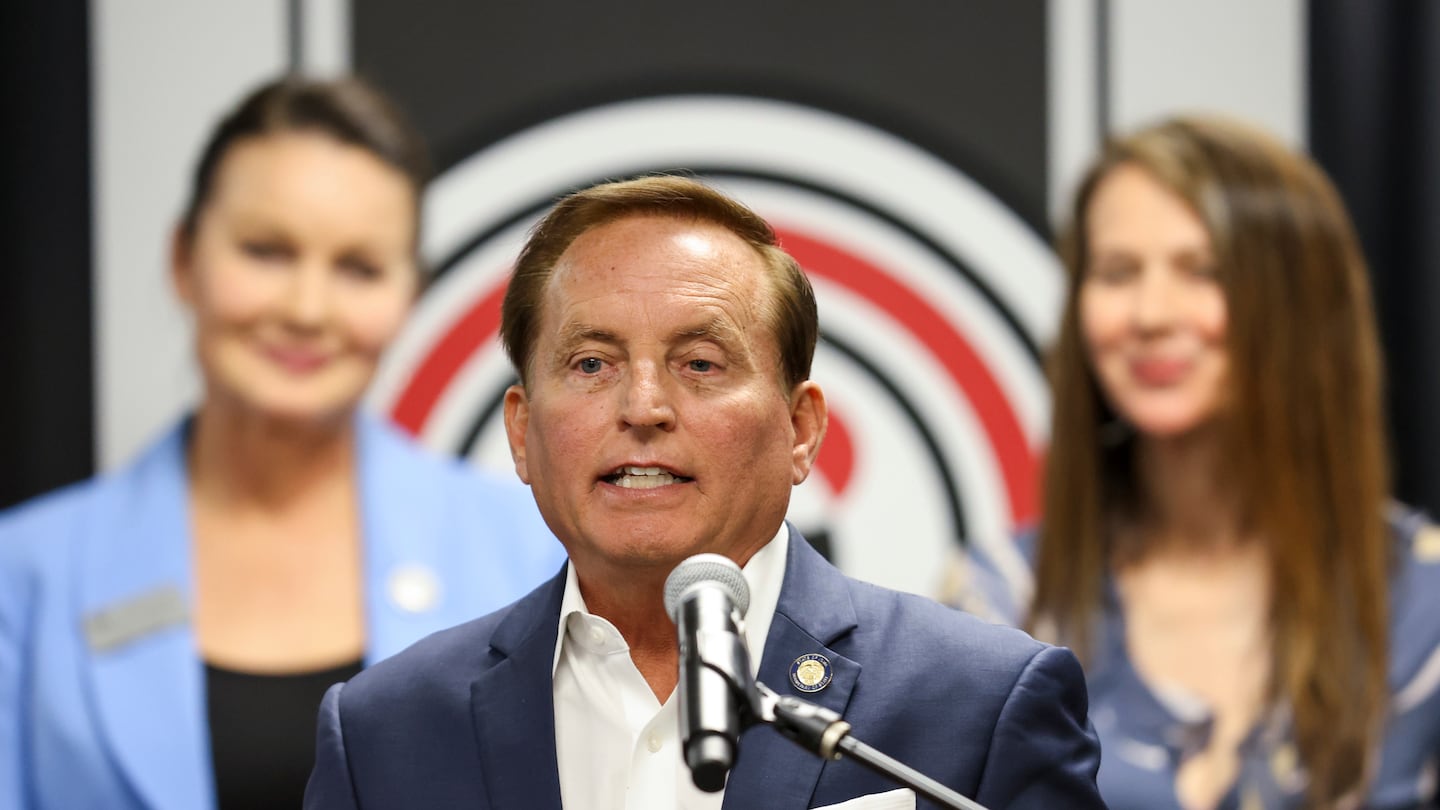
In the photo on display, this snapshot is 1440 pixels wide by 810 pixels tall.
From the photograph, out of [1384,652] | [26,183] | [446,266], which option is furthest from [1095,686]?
[26,183]

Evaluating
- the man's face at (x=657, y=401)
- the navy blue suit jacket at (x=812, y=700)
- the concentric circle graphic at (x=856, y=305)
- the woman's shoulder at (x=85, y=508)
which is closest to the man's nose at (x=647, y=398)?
the man's face at (x=657, y=401)

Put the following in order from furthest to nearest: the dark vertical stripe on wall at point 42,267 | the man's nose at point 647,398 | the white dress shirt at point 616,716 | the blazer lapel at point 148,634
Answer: the dark vertical stripe on wall at point 42,267 < the blazer lapel at point 148,634 < the white dress shirt at point 616,716 < the man's nose at point 647,398

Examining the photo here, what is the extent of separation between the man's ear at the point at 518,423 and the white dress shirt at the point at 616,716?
13 centimetres

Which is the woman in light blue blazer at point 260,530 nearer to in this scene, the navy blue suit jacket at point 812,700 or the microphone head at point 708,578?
the navy blue suit jacket at point 812,700

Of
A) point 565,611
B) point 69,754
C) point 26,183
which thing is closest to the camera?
point 565,611

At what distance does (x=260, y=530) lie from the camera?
3127 millimetres

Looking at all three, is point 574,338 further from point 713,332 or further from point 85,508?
point 85,508

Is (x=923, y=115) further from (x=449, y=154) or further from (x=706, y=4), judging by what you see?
(x=449, y=154)

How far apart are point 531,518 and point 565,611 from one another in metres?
1.21

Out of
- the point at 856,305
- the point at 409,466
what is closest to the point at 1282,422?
the point at 856,305

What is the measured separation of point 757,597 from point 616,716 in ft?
0.62

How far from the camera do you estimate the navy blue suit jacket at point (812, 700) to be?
1.75 meters

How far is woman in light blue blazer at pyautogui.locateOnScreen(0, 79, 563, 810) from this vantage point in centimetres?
284

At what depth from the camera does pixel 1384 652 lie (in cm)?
317
